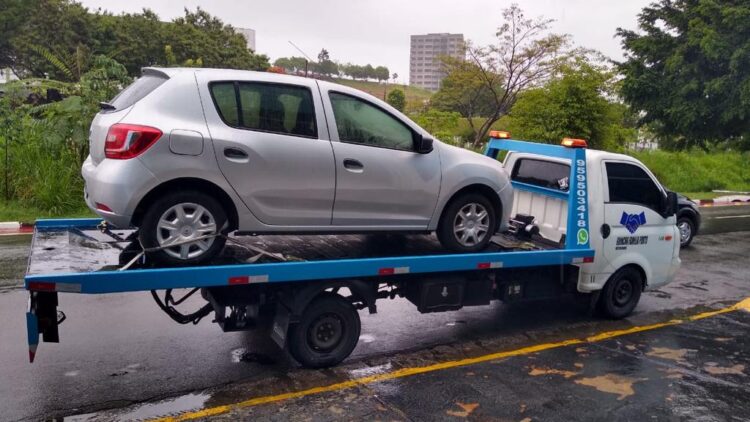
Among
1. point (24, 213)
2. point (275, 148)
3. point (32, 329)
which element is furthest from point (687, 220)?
point (24, 213)

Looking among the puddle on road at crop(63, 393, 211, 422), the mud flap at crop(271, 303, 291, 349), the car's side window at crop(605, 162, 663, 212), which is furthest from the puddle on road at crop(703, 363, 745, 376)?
the puddle on road at crop(63, 393, 211, 422)

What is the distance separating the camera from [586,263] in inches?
259

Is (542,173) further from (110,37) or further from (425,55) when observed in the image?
(425,55)

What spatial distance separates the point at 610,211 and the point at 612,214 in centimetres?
5

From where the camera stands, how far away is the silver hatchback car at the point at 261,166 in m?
4.53

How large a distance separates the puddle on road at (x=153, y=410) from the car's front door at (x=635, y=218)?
173 inches

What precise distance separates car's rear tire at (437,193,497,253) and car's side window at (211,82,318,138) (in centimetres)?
155

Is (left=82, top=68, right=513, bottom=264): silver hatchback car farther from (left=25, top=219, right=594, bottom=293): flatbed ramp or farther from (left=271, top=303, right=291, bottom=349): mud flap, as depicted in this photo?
(left=271, top=303, right=291, bottom=349): mud flap

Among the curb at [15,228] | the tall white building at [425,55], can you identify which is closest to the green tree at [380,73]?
the tall white building at [425,55]

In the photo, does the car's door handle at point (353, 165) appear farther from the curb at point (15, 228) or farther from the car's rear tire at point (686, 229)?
the car's rear tire at point (686, 229)

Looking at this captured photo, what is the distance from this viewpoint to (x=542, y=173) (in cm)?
708

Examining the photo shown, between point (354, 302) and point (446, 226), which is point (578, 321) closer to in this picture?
point (446, 226)

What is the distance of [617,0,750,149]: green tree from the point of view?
1928 centimetres

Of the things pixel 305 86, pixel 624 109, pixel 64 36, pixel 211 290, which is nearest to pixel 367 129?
pixel 305 86
